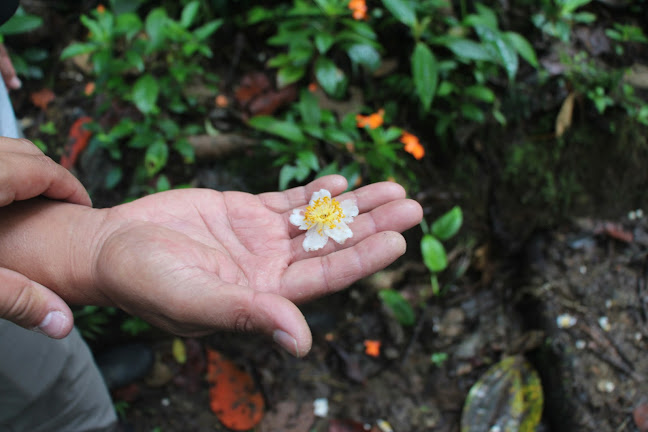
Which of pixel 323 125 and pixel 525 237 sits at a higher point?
pixel 323 125

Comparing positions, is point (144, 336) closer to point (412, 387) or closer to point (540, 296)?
point (412, 387)

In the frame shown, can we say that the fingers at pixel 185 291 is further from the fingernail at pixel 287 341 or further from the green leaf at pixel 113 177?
the green leaf at pixel 113 177

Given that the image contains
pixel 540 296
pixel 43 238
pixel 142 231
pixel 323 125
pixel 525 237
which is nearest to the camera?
pixel 142 231

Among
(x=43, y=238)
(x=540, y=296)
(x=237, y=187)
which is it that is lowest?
(x=540, y=296)

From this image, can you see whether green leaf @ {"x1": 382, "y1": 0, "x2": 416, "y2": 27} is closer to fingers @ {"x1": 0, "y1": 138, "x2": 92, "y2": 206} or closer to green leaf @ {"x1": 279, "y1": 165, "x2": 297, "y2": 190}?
green leaf @ {"x1": 279, "y1": 165, "x2": 297, "y2": 190}

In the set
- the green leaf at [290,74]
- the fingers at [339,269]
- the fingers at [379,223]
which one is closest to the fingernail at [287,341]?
the fingers at [339,269]

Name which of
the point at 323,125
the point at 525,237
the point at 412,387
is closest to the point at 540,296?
the point at 525,237
